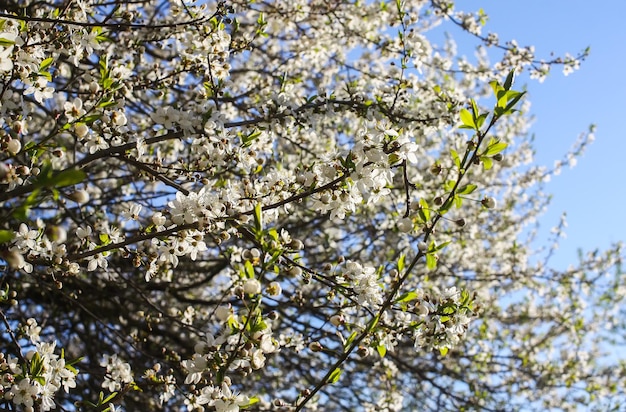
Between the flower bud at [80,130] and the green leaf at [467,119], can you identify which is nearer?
the green leaf at [467,119]

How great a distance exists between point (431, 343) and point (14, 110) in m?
2.26

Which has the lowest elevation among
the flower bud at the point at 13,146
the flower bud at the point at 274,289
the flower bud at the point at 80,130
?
the flower bud at the point at 274,289

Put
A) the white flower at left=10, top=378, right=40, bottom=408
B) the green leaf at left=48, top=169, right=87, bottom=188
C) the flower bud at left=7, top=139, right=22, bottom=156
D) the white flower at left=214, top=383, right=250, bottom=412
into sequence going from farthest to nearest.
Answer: the white flower at left=10, top=378, right=40, bottom=408 → the flower bud at left=7, top=139, right=22, bottom=156 → the white flower at left=214, top=383, right=250, bottom=412 → the green leaf at left=48, top=169, right=87, bottom=188

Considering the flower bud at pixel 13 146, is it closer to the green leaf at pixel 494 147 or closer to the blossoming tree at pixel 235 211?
the blossoming tree at pixel 235 211

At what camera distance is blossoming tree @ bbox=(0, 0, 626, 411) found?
2119 millimetres

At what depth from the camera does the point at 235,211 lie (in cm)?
257

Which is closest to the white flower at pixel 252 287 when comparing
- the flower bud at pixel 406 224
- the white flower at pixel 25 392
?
the flower bud at pixel 406 224

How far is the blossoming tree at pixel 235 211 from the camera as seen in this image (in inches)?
83.4

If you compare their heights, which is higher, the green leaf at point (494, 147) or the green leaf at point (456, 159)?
the green leaf at point (494, 147)

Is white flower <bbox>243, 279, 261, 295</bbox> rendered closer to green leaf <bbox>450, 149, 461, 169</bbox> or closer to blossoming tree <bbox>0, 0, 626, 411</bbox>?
blossoming tree <bbox>0, 0, 626, 411</bbox>

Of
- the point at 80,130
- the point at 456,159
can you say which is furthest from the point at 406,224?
the point at 80,130

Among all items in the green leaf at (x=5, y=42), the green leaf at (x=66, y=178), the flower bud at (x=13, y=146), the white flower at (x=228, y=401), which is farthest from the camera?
the flower bud at (x=13, y=146)

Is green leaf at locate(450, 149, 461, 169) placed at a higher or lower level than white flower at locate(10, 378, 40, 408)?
higher

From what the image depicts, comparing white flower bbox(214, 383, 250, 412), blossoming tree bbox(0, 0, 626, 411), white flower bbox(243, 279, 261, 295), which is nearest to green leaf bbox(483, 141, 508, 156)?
blossoming tree bbox(0, 0, 626, 411)
